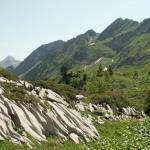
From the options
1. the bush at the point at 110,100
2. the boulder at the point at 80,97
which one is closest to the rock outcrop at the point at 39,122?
the boulder at the point at 80,97

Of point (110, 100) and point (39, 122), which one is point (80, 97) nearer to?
point (110, 100)

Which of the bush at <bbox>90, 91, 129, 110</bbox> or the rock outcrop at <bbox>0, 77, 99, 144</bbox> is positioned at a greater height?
the rock outcrop at <bbox>0, 77, 99, 144</bbox>

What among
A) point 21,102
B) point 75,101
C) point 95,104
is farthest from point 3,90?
point 95,104

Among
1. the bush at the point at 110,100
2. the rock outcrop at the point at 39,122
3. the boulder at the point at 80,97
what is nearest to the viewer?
the rock outcrop at the point at 39,122

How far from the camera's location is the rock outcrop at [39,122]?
3125 centimetres

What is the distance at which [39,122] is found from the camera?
115ft

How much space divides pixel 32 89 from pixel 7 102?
13.4m

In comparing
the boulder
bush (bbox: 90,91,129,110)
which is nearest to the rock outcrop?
the boulder

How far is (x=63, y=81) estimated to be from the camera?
15625cm

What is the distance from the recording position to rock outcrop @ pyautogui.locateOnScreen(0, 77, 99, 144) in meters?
31.2

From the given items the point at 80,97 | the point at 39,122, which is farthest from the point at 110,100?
the point at 39,122

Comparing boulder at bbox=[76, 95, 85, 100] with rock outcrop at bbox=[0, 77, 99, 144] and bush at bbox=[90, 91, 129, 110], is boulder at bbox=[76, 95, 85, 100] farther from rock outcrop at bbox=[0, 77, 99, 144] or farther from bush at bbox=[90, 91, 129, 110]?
rock outcrop at bbox=[0, 77, 99, 144]

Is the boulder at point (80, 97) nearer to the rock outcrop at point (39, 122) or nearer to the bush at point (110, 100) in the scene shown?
the bush at point (110, 100)

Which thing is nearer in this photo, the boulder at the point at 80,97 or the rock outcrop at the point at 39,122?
the rock outcrop at the point at 39,122
